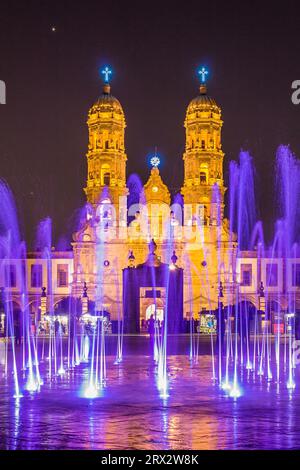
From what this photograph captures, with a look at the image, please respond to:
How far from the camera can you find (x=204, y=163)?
276 feet

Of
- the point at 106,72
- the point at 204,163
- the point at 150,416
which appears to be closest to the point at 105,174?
the point at 204,163

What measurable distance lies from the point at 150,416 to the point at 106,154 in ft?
238

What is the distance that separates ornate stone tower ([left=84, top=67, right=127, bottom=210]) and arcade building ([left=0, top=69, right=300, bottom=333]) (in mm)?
95

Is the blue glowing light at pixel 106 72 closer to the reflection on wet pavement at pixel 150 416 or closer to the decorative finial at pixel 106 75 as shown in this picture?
the decorative finial at pixel 106 75

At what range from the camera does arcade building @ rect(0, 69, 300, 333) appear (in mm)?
83562

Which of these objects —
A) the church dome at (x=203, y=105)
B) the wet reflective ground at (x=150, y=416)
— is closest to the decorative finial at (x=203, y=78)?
the church dome at (x=203, y=105)

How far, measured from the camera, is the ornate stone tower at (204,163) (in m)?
Result: 84.1

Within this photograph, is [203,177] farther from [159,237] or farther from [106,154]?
[106,154]

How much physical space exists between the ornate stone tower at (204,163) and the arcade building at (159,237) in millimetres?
95

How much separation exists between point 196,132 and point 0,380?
66.8 metres

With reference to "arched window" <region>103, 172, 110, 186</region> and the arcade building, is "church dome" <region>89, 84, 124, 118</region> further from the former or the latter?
"arched window" <region>103, 172, 110, 186</region>

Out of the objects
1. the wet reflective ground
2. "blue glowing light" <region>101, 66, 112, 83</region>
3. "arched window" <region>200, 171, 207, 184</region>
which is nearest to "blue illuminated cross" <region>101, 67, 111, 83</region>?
"blue glowing light" <region>101, 66, 112, 83</region>

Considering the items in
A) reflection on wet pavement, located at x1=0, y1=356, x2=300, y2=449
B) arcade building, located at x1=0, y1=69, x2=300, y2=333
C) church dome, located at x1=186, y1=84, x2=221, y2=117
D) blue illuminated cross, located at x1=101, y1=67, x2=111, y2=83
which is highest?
blue illuminated cross, located at x1=101, y1=67, x2=111, y2=83

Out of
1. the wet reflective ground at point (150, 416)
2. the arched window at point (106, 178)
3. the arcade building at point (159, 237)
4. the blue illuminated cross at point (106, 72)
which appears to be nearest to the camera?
the wet reflective ground at point (150, 416)
